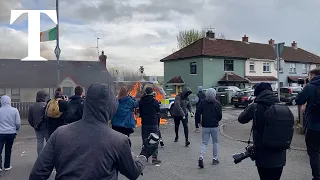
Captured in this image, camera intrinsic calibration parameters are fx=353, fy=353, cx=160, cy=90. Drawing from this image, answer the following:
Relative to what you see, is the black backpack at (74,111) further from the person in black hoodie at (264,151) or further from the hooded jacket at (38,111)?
the person in black hoodie at (264,151)

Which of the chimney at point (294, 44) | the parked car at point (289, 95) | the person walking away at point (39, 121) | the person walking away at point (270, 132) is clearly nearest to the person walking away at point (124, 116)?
the person walking away at point (39, 121)

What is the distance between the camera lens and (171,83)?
136 feet

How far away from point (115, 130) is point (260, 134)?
197 centimetres

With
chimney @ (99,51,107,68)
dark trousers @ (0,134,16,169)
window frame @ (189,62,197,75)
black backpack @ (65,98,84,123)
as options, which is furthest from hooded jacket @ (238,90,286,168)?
chimney @ (99,51,107,68)

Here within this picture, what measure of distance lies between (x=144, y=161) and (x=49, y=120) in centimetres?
554

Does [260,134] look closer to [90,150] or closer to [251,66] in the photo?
[90,150]

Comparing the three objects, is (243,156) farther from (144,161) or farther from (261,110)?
(144,161)

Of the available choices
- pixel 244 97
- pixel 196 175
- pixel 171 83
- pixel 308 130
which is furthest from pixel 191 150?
pixel 171 83

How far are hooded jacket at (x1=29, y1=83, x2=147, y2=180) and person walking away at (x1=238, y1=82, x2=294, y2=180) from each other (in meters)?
2.40

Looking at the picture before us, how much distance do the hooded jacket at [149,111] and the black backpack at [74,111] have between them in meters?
1.55

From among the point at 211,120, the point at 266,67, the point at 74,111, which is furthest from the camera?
the point at 266,67

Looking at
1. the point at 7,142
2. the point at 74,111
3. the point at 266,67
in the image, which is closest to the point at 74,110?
the point at 74,111

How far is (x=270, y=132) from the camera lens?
4516 millimetres

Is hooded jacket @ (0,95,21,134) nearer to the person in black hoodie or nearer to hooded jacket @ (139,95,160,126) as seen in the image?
hooded jacket @ (139,95,160,126)
